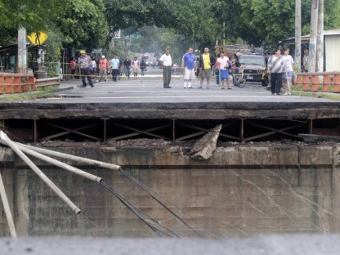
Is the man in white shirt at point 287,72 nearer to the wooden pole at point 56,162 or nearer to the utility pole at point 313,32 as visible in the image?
the utility pole at point 313,32

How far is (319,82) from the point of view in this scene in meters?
27.9

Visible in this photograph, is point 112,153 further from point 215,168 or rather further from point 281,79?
point 281,79

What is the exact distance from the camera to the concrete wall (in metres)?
11.2

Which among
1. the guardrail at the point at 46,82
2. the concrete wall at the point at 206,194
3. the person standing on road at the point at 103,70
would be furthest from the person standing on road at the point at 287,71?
the person standing on road at the point at 103,70

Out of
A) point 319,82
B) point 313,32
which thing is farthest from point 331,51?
point 319,82

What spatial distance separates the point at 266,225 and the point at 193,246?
7.41 metres

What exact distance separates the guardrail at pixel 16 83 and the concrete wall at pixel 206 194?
35.6 feet

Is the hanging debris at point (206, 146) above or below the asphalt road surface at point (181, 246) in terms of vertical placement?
below

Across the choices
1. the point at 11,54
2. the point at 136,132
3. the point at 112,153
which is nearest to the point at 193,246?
the point at 112,153

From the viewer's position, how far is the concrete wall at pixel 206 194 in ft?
36.7

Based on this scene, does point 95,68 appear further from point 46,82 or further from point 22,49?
point 22,49

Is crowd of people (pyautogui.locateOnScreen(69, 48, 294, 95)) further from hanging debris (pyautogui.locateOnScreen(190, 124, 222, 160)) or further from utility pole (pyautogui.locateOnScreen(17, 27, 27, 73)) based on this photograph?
Answer: hanging debris (pyautogui.locateOnScreen(190, 124, 222, 160))

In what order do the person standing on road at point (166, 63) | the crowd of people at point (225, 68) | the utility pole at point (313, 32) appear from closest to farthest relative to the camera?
the crowd of people at point (225, 68)
the person standing on road at point (166, 63)
the utility pole at point (313, 32)

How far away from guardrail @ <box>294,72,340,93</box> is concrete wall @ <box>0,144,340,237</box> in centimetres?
1507
